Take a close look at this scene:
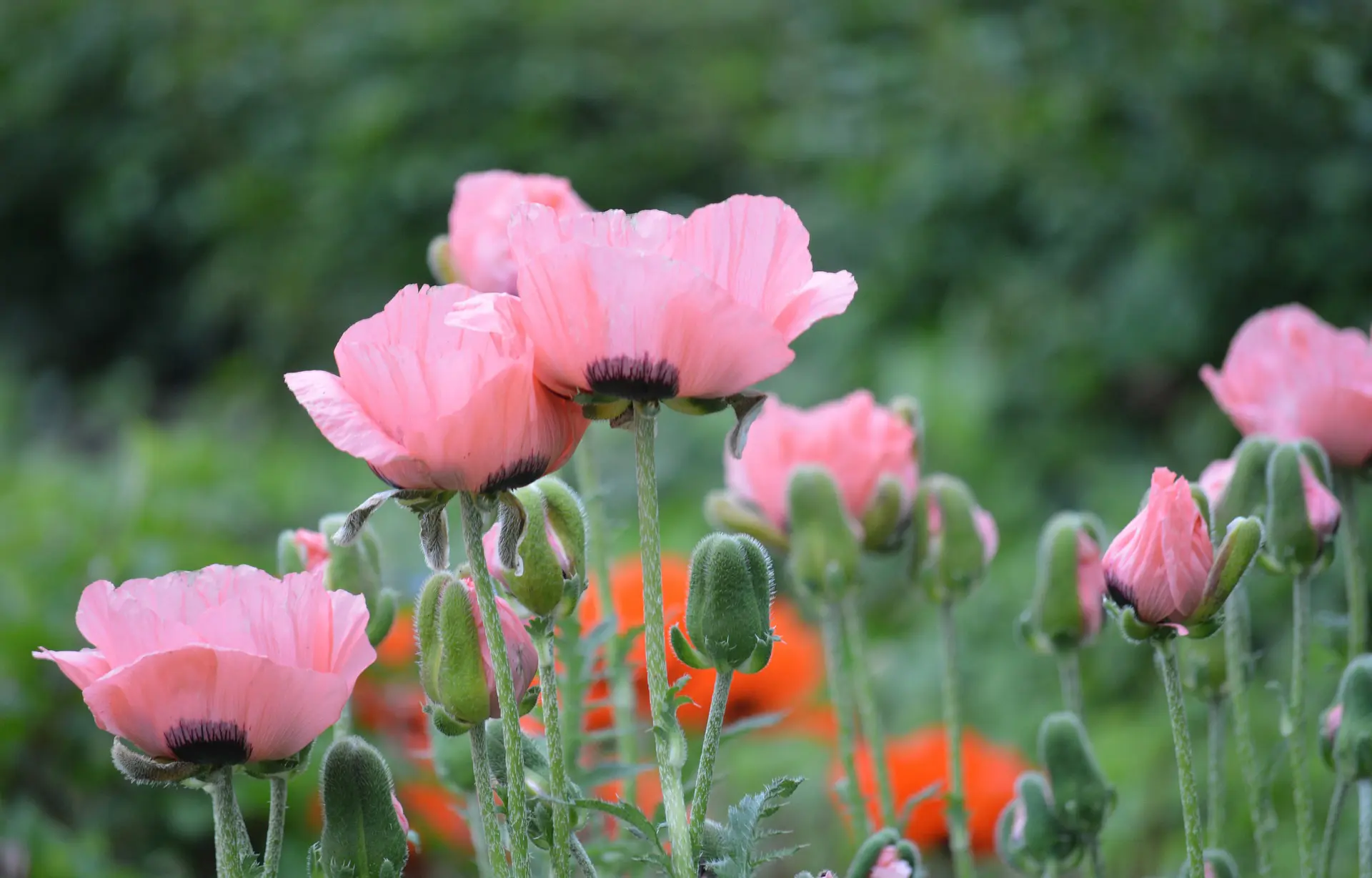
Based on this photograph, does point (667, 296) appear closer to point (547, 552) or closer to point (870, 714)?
point (547, 552)

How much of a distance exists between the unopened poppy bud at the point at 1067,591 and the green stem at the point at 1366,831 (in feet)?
0.57

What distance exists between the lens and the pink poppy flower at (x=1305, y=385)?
79 cm

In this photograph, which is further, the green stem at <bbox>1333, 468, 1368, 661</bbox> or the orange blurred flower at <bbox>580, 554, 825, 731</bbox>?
the orange blurred flower at <bbox>580, 554, 825, 731</bbox>

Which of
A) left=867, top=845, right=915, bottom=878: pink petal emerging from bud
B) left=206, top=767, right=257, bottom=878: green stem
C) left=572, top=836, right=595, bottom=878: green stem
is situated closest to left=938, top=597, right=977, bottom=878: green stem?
left=867, top=845, right=915, bottom=878: pink petal emerging from bud

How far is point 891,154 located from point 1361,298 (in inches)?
37.1

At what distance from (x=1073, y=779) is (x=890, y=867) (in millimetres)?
155

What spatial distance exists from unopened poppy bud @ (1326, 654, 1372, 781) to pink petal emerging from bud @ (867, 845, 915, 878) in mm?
236

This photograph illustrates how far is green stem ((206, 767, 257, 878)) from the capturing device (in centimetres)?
58

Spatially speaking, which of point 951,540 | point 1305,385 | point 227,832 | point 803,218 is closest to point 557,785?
point 227,832

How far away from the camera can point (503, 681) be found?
56cm

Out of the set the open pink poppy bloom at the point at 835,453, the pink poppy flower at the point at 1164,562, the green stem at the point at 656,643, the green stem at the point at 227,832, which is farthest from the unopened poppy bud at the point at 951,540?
the green stem at the point at 227,832

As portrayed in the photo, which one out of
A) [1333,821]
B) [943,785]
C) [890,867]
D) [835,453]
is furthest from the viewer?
[943,785]

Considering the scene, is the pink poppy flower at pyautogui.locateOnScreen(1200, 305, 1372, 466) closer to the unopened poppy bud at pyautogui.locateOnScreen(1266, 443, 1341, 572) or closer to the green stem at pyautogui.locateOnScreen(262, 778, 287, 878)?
the unopened poppy bud at pyautogui.locateOnScreen(1266, 443, 1341, 572)

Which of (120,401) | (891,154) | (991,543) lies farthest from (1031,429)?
(120,401)
